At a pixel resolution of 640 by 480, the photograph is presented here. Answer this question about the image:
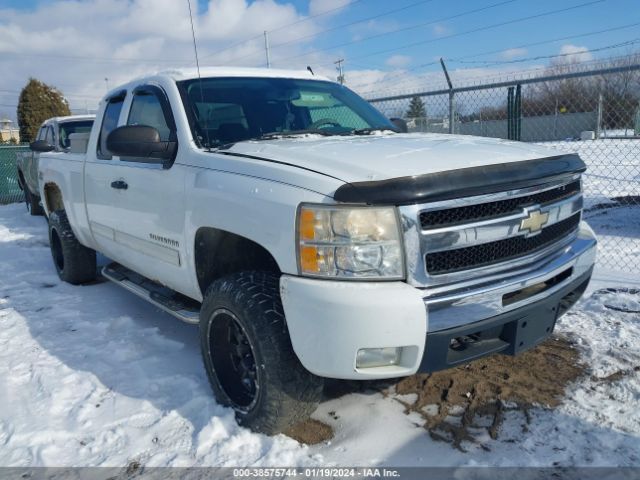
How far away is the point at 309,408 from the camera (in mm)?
2553

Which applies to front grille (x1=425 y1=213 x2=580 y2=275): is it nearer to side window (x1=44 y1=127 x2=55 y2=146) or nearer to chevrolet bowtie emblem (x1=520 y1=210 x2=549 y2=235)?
chevrolet bowtie emblem (x1=520 y1=210 x2=549 y2=235)

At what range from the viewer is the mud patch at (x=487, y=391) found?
2.68 metres

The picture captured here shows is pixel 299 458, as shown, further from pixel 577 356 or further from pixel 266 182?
pixel 577 356

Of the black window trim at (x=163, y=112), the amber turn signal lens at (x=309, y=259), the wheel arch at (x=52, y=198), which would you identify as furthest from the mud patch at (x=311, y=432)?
the wheel arch at (x=52, y=198)

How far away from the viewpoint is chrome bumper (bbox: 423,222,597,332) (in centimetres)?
217

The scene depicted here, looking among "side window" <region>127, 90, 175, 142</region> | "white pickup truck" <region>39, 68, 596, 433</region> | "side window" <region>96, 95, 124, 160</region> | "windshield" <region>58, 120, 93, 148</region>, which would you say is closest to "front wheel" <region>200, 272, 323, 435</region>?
"white pickup truck" <region>39, 68, 596, 433</region>

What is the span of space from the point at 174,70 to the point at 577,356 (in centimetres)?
332

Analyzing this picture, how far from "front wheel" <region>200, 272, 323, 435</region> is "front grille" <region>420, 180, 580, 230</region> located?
829 mm

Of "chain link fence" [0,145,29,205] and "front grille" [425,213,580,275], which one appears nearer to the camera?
"front grille" [425,213,580,275]

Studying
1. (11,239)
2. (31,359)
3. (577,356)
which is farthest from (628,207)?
(11,239)

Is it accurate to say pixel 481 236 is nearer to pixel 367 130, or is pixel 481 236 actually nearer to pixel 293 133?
pixel 293 133

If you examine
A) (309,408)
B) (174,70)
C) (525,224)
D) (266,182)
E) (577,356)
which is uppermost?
(174,70)

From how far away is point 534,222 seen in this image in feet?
8.03

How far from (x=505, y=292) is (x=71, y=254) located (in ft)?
14.5
